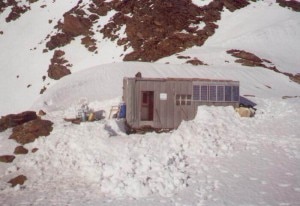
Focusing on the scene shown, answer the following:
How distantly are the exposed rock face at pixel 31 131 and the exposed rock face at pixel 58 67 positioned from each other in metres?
39.6

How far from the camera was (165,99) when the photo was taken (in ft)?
74.1

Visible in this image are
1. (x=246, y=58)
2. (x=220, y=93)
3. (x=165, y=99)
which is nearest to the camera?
(x=165, y=99)

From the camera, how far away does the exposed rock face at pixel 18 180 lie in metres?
16.0

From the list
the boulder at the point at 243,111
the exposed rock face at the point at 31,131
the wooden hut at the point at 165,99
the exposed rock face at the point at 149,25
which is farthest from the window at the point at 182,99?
the exposed rock face at the point at 149,25

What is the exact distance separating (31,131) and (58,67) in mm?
42240

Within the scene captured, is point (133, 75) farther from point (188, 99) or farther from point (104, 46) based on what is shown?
point (104, 46)

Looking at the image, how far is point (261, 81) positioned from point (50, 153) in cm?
2695

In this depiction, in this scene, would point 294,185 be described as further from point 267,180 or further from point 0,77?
point 0,77

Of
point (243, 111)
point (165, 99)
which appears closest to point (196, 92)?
point (165, 99)

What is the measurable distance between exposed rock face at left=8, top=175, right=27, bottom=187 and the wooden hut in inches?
305

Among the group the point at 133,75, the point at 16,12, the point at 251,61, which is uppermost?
the point at 16,12

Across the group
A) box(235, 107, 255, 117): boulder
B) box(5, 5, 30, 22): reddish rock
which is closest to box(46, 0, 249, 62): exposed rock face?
box(5, 5, 30, 22): reddish rock

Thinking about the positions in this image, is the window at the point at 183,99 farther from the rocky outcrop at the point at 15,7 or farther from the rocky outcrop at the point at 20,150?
the rocky outcrop at the point at 15,7

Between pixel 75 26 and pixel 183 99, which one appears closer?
pixel 183 99
